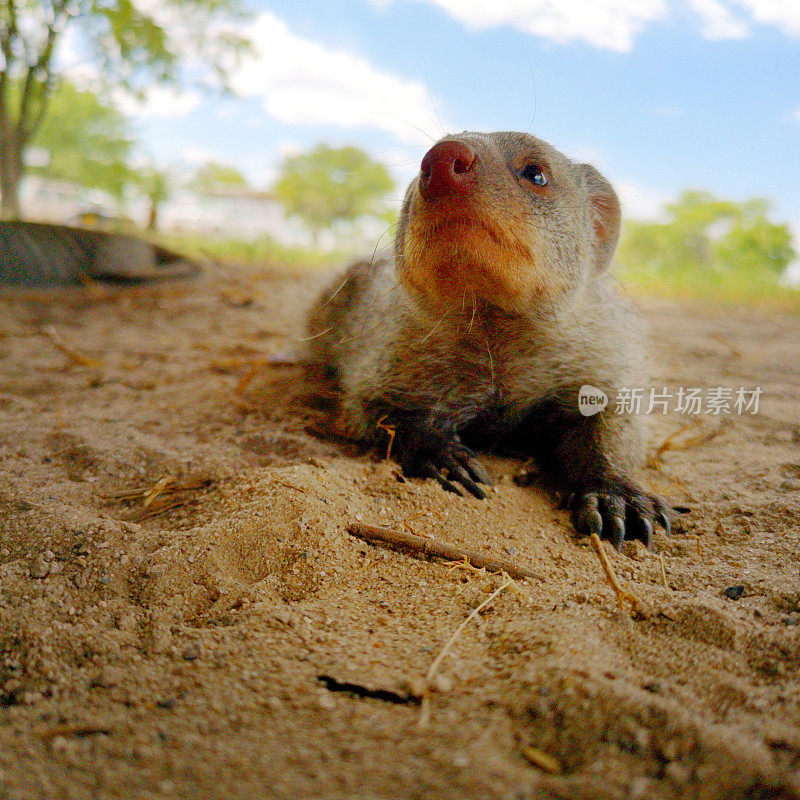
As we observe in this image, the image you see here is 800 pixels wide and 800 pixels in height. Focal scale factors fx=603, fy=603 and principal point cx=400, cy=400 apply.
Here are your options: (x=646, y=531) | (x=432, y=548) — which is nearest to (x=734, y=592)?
(x=646, y=531)

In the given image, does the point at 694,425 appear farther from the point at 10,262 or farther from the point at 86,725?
the point at 10,262

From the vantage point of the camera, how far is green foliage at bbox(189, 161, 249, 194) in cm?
1672

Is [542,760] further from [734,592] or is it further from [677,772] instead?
[734,592]

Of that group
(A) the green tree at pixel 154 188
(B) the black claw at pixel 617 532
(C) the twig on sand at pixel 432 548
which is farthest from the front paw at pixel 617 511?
(A) the green tree at pixel 154 188

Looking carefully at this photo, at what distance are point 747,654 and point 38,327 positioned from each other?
4072 mm

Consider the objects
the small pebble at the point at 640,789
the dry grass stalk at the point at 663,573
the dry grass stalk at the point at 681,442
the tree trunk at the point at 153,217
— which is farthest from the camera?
the tree trunk at the point at 153,217

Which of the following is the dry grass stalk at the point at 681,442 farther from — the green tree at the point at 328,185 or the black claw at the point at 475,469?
the green tree at the point at 328,185

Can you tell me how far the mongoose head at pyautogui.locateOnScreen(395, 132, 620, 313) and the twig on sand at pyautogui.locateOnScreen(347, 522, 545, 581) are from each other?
0.68 meters

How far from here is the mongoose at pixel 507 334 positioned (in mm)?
1546

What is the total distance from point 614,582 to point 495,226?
88cm

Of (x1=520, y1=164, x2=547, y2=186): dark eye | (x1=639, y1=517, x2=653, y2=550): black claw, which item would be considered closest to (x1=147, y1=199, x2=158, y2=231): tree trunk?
(x1=520, y1=164, x2=547, y2=186): dark eye

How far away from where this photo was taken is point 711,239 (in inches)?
438

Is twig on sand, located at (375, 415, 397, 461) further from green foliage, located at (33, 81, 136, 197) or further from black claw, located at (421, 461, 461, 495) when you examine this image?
green foliage, located at (33, 81, 136, 197)

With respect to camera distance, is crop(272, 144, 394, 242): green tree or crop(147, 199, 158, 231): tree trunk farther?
crop(272, 144, 394, 242): green tree
